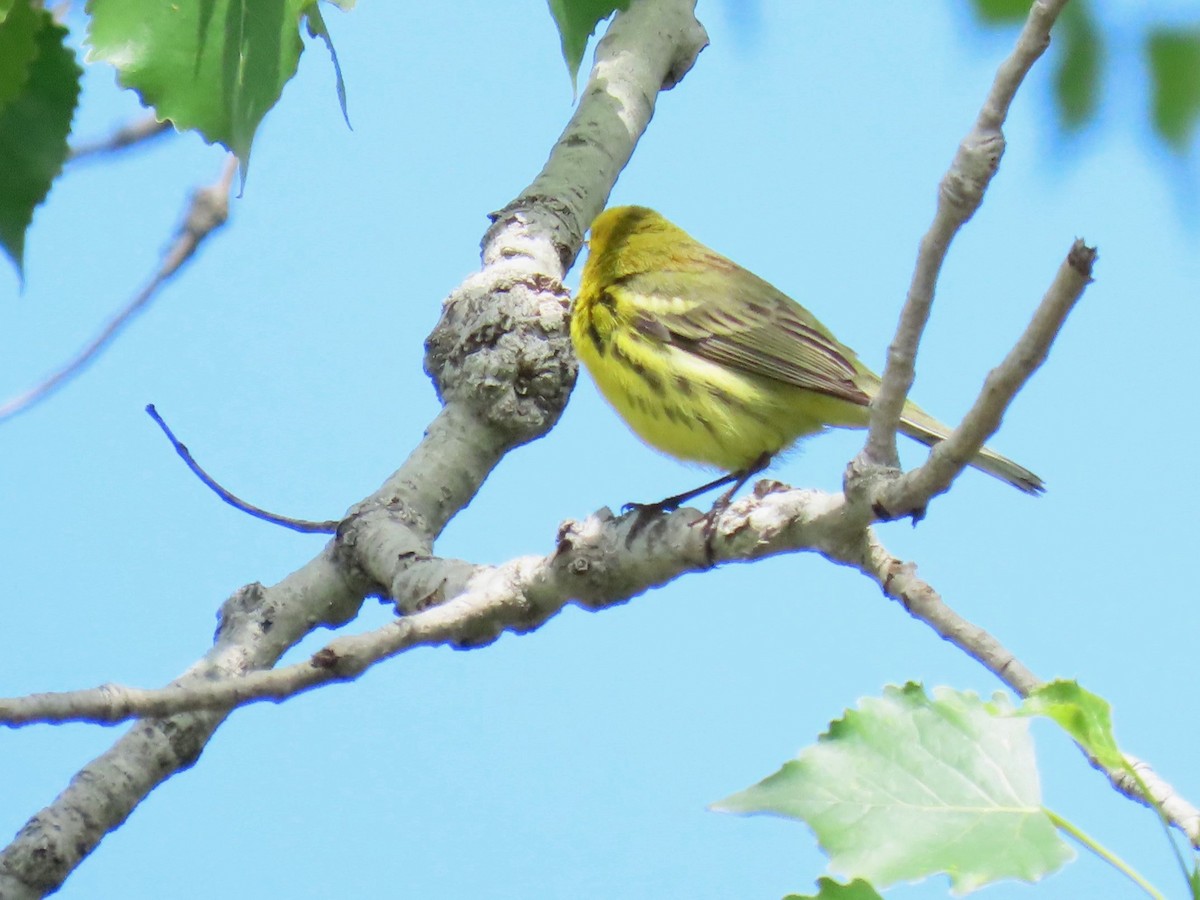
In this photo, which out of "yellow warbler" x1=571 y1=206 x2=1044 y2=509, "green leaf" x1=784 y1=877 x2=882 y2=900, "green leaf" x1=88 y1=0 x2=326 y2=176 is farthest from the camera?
"yellow warbler" x1=571 y1=206 x2=1044 y2=509

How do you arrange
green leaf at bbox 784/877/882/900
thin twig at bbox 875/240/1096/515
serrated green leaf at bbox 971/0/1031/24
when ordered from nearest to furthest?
green leaf at bbox 784/877/882/900 < thin twig at bbox 875/240/1096/515 < serrated green leaf at bbox 971/0/1031/24

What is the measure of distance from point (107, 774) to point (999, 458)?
2527 millimetres

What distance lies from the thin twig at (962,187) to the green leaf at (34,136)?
1.42 metres

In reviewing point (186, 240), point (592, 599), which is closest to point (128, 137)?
point (186, 240)

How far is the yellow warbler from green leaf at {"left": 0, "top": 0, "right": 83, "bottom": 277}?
83.0 inches

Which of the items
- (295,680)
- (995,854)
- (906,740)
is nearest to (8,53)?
(295,680)

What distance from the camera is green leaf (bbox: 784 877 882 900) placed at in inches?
59.5

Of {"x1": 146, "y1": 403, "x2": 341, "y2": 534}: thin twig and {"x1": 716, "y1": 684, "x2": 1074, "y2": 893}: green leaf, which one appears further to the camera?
{"x1": 146, "y1": 403, "x2": 341, "y2": 534}: thin twig

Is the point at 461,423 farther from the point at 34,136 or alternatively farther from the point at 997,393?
the point at 997,393

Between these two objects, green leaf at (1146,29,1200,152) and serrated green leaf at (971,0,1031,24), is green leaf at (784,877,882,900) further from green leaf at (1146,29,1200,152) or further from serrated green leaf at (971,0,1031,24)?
serrated green leaf at (971,0,1031,24)

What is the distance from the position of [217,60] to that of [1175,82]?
185cm

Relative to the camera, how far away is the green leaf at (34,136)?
89.8 inches

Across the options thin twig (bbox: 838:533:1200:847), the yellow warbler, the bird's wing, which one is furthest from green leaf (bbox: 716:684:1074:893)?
the bird's wing

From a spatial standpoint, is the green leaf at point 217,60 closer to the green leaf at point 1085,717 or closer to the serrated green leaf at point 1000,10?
the serrated green leaf at point 1000,10
